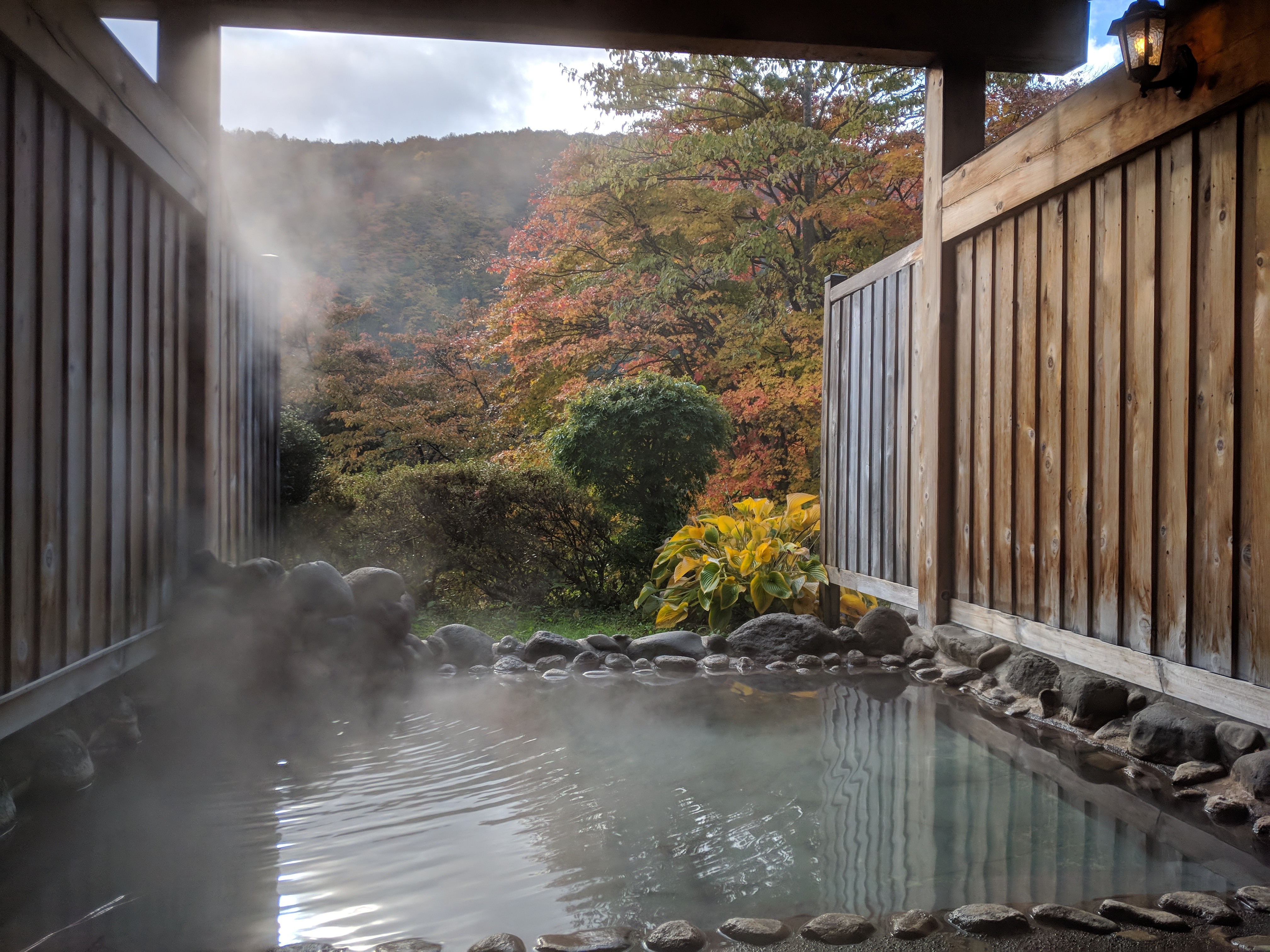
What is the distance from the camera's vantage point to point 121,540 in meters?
2.96

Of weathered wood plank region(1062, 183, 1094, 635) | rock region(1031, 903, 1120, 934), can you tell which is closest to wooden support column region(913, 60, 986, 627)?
weathered wood plank region(1062, 183, 1094, 635)

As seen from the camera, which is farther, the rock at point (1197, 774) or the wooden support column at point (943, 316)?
the wooden support column at point (943, 316)

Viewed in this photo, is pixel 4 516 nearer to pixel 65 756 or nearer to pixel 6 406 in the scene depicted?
pixel 6 406

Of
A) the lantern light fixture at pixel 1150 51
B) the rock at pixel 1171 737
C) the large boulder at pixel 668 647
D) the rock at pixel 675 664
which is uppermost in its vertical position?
the lantern light fixture at pixel 1150 51

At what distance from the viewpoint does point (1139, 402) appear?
266 centimetres

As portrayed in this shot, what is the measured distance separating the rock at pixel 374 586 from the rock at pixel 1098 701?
3.26 metres

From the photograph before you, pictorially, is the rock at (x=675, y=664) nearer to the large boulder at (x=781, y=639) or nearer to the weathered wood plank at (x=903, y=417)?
the large boulder at (x=781, y=639)

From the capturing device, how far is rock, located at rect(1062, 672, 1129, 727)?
3055 millimetres

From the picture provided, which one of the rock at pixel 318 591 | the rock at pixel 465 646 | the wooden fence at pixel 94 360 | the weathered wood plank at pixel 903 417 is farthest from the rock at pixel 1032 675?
the wooden fence at pixel 94 360

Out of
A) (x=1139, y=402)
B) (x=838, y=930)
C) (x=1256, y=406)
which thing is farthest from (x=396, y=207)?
(x=838, y=930)

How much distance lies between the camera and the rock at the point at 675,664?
442 cm

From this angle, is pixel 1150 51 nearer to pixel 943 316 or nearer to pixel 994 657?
pixel 943 316

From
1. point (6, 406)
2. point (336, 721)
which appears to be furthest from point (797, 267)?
point (6, 406)

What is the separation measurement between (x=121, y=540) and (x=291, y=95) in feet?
59.4
